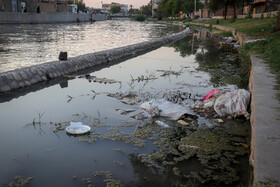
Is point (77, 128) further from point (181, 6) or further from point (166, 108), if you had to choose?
point (181, 6)

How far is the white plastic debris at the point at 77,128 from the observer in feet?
14.4

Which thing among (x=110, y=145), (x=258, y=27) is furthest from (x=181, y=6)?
(x=110, y=145)

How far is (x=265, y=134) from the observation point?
10.9 ft

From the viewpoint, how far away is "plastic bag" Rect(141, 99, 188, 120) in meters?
5.14

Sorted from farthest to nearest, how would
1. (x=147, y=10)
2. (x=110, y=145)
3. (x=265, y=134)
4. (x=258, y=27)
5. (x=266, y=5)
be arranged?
(x=147, y=10)
(x=266, y=5)
(x=258, y=27)
(x=110, y=145)
(x=265, y=134)

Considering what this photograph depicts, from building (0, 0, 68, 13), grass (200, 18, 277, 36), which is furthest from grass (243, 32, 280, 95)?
building (0, 0, 68, 13)

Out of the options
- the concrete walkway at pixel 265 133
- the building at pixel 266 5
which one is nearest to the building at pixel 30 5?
the building at pixel 266 5

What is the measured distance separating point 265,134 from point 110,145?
2000 millimetres

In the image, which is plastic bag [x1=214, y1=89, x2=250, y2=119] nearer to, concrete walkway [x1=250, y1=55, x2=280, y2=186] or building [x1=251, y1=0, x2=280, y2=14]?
concrete walkway [x1=250, y1=55, x2=280, y2=186]

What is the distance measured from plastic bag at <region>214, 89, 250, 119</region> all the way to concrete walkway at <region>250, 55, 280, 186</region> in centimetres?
29

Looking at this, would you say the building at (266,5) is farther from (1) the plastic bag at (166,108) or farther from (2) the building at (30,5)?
(1) the plastic bag at (166,108)

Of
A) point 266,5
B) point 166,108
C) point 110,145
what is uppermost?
point 266,5

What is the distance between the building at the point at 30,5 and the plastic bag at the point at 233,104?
4142 centimetres

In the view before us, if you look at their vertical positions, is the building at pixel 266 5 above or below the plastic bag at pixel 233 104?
above
